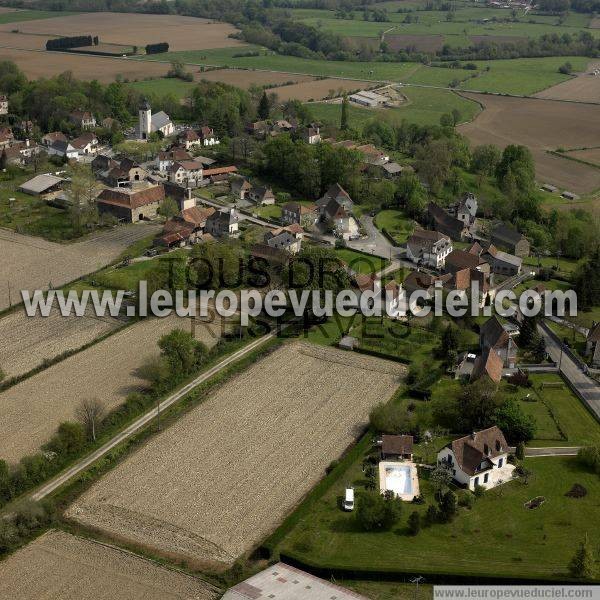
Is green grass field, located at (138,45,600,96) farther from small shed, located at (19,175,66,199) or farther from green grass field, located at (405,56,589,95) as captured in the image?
small shed, located at (19,175,66,199)

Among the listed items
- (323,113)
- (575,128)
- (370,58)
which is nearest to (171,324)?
(323,113)

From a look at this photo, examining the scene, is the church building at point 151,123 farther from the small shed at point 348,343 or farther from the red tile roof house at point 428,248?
the small shed at point 348,343

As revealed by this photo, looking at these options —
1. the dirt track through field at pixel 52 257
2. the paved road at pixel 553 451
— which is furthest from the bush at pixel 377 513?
the dirt track through field at pixel 52 257

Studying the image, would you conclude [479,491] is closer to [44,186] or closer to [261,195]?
[261,195]

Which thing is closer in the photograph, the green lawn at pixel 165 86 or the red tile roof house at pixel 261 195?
the red tile roof house at pixel 261 195

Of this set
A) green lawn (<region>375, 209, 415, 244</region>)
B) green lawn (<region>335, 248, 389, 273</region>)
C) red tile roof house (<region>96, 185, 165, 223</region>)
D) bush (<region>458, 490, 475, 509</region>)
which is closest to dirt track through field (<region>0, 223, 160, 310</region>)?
red tile roof house (<region>96, 185, 165, 223</region>)

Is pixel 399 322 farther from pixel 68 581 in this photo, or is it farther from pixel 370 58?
pixel 370 58
